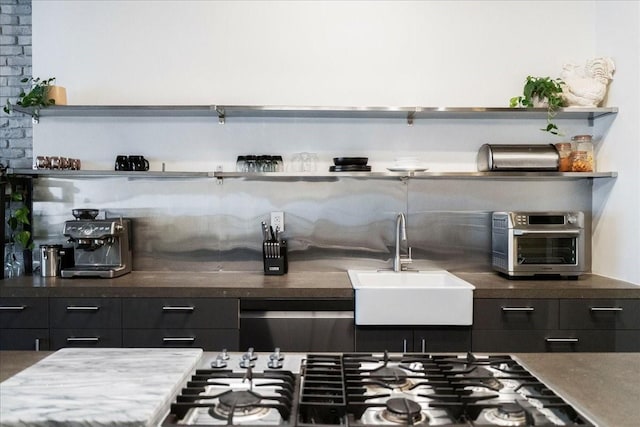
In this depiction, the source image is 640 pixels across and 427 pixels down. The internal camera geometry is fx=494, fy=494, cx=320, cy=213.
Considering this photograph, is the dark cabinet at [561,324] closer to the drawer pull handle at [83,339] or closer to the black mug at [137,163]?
the drawer pull handle at [83,339]

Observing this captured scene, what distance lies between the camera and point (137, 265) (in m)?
3.40

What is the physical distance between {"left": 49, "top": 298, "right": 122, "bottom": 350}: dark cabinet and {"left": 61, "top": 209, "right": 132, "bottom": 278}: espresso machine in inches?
11.8

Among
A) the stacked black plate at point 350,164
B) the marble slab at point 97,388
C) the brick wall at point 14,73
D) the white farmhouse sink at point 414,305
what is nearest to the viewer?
the marble slab at point 97,388

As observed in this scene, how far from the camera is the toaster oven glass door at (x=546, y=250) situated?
3059 millimetres

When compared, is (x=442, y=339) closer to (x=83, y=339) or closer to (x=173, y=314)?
(x=173, y=314)

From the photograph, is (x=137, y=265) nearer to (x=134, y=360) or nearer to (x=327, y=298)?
(x=327, y=298)

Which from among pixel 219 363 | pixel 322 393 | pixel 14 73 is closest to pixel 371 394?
pixel 322 393

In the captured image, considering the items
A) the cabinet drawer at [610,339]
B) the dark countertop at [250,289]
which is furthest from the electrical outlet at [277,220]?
the cabinet drawer at [610,339]

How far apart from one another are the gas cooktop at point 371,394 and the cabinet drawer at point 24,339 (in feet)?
5.97

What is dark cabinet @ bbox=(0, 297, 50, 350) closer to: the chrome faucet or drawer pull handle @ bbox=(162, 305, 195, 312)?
drawer pull handle @ bbox=(162, 305, 195, 312)

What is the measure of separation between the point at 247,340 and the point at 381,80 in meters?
1.97

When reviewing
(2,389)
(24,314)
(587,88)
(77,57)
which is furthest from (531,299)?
(77,57)

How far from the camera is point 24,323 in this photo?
108 inches

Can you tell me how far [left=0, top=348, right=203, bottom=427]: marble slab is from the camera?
3.27ft
